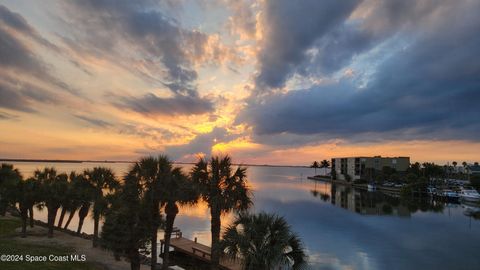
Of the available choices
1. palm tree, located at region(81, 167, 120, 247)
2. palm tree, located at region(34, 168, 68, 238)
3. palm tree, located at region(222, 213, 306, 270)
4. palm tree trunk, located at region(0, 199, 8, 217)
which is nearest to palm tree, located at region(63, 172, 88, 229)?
palm tree, located at region(81, 167, 120, 247)

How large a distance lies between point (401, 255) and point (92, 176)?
4164cm

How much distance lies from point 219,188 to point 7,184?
30.6m

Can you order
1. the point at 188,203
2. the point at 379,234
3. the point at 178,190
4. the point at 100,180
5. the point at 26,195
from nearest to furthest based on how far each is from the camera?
the point at 178,190, the point at 188,203, the point at 26,195, the point at 100,180, the point at 379,234

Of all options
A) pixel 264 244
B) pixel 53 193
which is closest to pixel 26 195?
pixel 53 193

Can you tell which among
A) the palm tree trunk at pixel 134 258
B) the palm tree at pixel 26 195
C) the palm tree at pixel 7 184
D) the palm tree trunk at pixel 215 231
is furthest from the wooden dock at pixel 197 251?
the palm tree at pixel 7 184

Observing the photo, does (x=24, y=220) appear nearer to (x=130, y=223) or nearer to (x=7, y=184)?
(x=7, y=184)

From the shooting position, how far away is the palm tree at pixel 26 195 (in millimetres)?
36750

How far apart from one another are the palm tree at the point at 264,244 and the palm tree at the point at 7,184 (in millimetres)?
33695

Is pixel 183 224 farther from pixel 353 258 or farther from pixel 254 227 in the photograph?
pixel 254 227

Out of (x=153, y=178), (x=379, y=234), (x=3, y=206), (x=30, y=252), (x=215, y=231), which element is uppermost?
(x=153, y=178)

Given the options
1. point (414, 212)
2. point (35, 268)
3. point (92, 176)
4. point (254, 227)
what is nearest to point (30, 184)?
point (92, 176)

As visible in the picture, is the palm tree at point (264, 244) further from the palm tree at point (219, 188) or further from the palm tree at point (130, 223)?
the palm tree at point (130, 223)

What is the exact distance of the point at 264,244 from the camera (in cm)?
1745

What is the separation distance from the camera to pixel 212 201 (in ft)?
81.8
